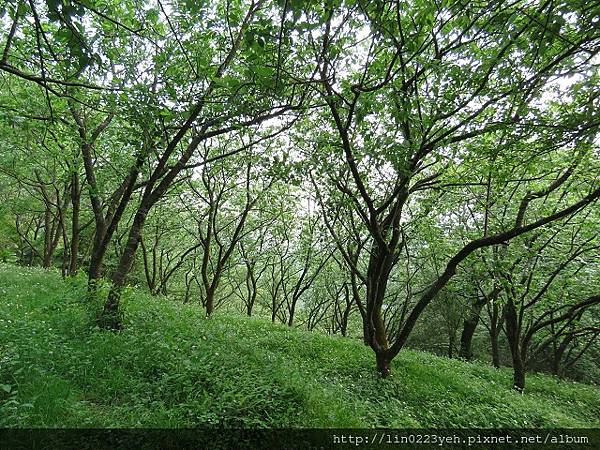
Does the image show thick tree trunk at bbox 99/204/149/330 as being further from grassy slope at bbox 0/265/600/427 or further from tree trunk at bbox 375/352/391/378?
tree trunk at bbox 375/352/391/378

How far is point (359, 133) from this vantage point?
638cm

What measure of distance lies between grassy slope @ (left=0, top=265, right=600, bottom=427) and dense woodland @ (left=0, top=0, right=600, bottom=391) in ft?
3.39

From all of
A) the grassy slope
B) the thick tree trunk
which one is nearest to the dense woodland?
the thick tree trunk

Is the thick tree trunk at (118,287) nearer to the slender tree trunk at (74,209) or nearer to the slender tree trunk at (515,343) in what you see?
the slender tree trunk at (74,209)

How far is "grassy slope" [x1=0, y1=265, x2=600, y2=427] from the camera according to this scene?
5152 mm

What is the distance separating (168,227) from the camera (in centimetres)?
2206

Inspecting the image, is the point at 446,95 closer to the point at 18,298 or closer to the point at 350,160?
the point at 350,160

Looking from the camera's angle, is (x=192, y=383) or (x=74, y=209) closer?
(x=192, y=383)

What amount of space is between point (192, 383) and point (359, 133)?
18.1ft

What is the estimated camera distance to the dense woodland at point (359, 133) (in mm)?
4641

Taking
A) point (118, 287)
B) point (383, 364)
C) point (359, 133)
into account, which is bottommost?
point (383, 364)

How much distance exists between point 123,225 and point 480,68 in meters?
23.9

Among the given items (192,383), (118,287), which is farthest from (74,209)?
(192,383)

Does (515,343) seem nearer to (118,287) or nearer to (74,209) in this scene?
(118,287)
